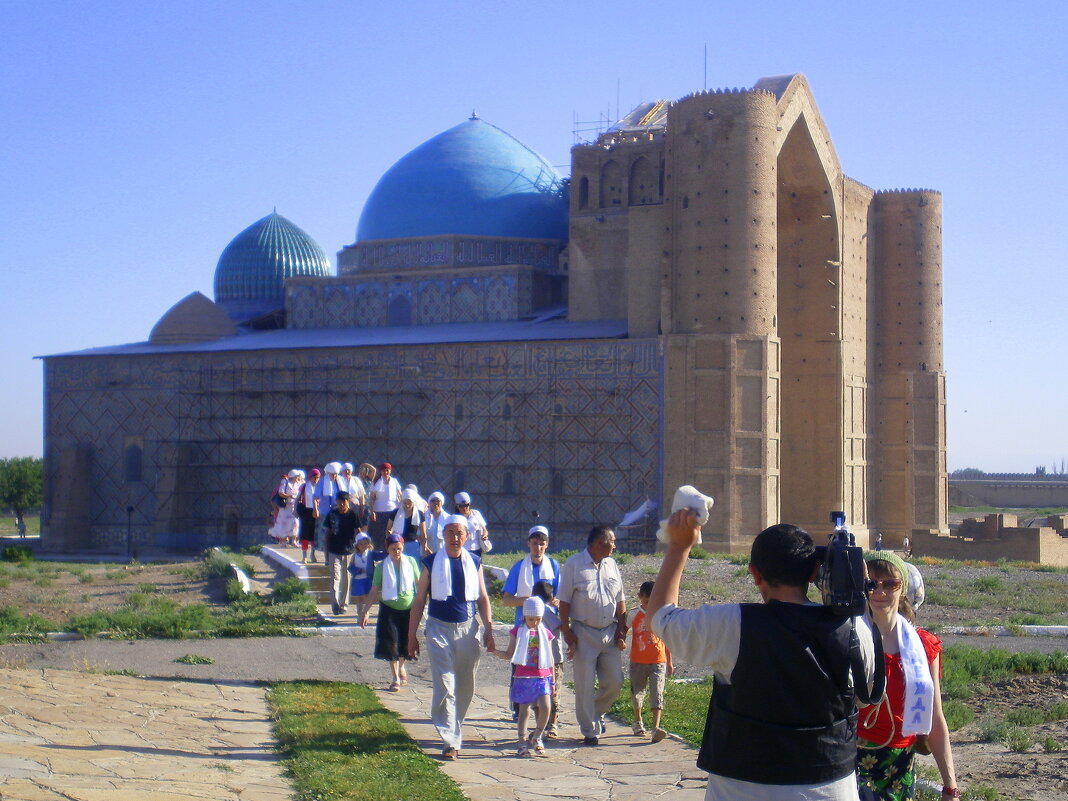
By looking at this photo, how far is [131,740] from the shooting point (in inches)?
311

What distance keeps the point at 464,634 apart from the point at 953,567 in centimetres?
1706

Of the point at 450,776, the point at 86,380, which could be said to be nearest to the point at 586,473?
the point at 86,380

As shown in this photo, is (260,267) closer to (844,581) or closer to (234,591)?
(234,591)

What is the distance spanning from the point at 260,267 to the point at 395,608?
35.6 metres

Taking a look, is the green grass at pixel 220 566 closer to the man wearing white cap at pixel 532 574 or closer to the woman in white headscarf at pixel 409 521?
the woman in white headscarf at pixel 409 521

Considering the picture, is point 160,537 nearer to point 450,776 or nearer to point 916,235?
point 916,235

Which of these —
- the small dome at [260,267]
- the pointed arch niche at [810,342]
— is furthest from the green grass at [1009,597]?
the small dome at [260,267]

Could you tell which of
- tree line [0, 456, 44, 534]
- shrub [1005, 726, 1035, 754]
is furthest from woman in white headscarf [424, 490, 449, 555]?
tree line [0, 456, 44, 534]

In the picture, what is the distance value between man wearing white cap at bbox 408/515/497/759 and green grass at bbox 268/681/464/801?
47cm

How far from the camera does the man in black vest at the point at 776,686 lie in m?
4.00

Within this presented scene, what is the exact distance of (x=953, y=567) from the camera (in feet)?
76.9

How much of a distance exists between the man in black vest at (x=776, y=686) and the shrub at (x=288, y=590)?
41.8ft

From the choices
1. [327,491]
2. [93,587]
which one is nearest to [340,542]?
[327,491]

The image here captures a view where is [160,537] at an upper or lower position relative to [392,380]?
lower
